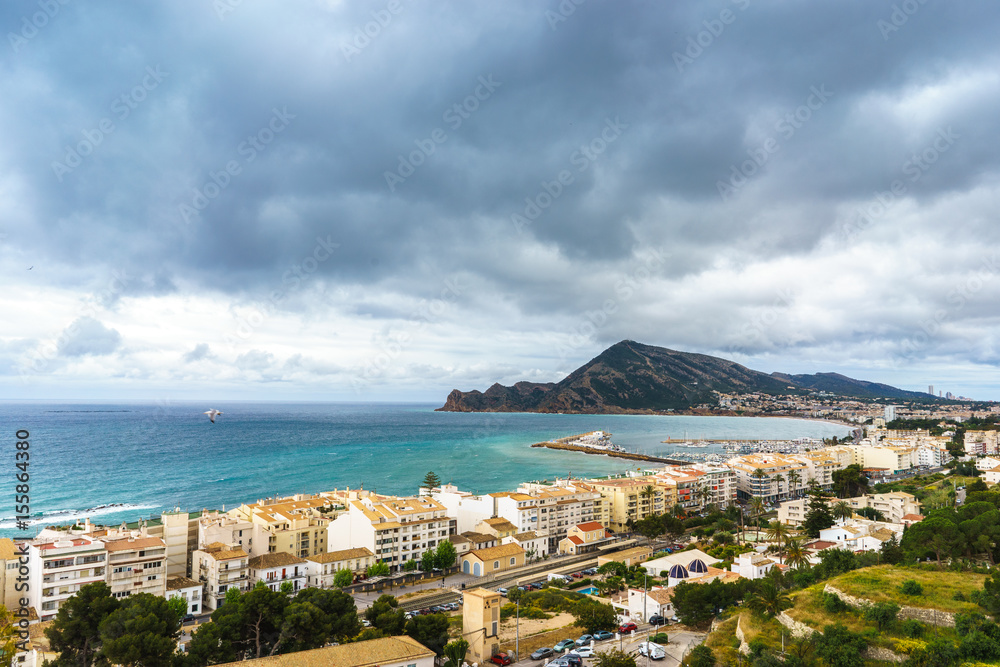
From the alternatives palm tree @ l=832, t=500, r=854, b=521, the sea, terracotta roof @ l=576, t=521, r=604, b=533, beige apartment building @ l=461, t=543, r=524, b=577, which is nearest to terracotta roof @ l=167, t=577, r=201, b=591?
the sea

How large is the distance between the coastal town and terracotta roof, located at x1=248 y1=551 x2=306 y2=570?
103 mm

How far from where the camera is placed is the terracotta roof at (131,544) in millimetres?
33031

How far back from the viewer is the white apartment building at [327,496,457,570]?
144ft

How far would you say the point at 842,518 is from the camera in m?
50.6

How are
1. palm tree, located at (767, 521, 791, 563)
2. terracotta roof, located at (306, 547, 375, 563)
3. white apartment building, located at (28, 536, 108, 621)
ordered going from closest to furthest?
1. white apartment building, located at (28, 536, 108, 621)
2. terracotta roof, located at (306, 547, 375, 563)
3. palm tree, located at (767, 521, 791, 563)

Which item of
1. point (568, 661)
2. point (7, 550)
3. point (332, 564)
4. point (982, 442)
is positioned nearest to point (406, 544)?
point (332, 564)

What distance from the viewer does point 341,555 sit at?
41375mm

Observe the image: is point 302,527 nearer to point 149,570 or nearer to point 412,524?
point 412,524

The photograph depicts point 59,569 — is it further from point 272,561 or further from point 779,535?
point 779,535

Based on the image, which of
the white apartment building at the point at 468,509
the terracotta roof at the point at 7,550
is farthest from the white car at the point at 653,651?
the terracotta roof at the point at 7,550

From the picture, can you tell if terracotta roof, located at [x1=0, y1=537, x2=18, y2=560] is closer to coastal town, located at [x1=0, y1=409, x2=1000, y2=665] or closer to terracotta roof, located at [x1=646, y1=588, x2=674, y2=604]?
coastal town, located at [x1=0, y1=409, x2=1000, y2=665]

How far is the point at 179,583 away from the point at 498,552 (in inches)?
833

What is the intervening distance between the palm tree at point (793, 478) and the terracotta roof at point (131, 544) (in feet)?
230

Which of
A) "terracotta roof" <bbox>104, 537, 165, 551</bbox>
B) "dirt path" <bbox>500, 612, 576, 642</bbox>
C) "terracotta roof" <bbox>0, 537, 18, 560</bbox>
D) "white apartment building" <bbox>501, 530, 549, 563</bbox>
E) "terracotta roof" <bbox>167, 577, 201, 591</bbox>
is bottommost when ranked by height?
"white apartment building" <bbox>501, 530, 549, 563</bbox>
